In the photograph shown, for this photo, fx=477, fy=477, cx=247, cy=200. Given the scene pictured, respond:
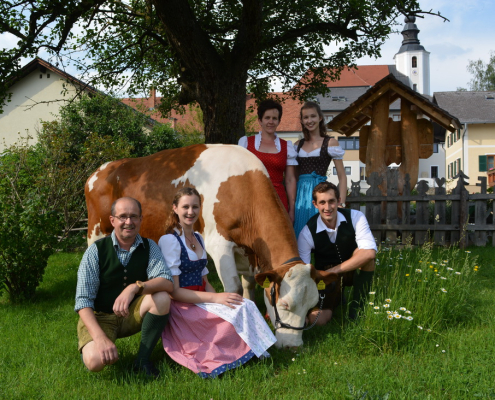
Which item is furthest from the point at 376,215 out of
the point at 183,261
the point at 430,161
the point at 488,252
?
the point at 430,161

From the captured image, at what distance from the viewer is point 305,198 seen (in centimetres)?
548

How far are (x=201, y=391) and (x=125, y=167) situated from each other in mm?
3958

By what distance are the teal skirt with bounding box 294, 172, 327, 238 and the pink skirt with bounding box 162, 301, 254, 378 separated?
2.11 meters

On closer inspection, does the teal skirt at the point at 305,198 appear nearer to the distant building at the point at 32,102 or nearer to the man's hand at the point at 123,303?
the man's hand at the point at 123,303

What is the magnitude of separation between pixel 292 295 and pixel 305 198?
1.73 metres

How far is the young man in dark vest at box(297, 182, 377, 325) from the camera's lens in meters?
4.70

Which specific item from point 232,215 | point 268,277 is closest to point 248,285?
point 232,215

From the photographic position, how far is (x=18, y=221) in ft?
19.9

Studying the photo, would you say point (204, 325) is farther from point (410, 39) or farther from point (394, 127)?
point (410, 39)

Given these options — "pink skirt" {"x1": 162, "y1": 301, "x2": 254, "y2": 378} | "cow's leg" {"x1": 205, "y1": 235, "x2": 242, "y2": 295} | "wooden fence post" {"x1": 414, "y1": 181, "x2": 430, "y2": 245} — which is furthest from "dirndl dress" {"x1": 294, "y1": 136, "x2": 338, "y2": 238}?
"wooden fence post" {"x1": 414, "y1": 181, "x2": 430, "y2": 245}

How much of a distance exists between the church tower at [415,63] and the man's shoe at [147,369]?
76.3 metres

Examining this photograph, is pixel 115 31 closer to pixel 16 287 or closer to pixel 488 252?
pixel 16 287

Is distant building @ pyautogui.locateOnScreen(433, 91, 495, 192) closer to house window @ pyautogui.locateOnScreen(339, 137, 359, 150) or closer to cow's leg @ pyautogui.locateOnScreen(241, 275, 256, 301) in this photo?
house window @ pyautogui.locateOnScreen(339, 137, 359, 150)

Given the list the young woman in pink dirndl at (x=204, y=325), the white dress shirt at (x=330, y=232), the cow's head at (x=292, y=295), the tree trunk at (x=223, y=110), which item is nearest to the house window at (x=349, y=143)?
the tree trunk at (x=223, y=110)
